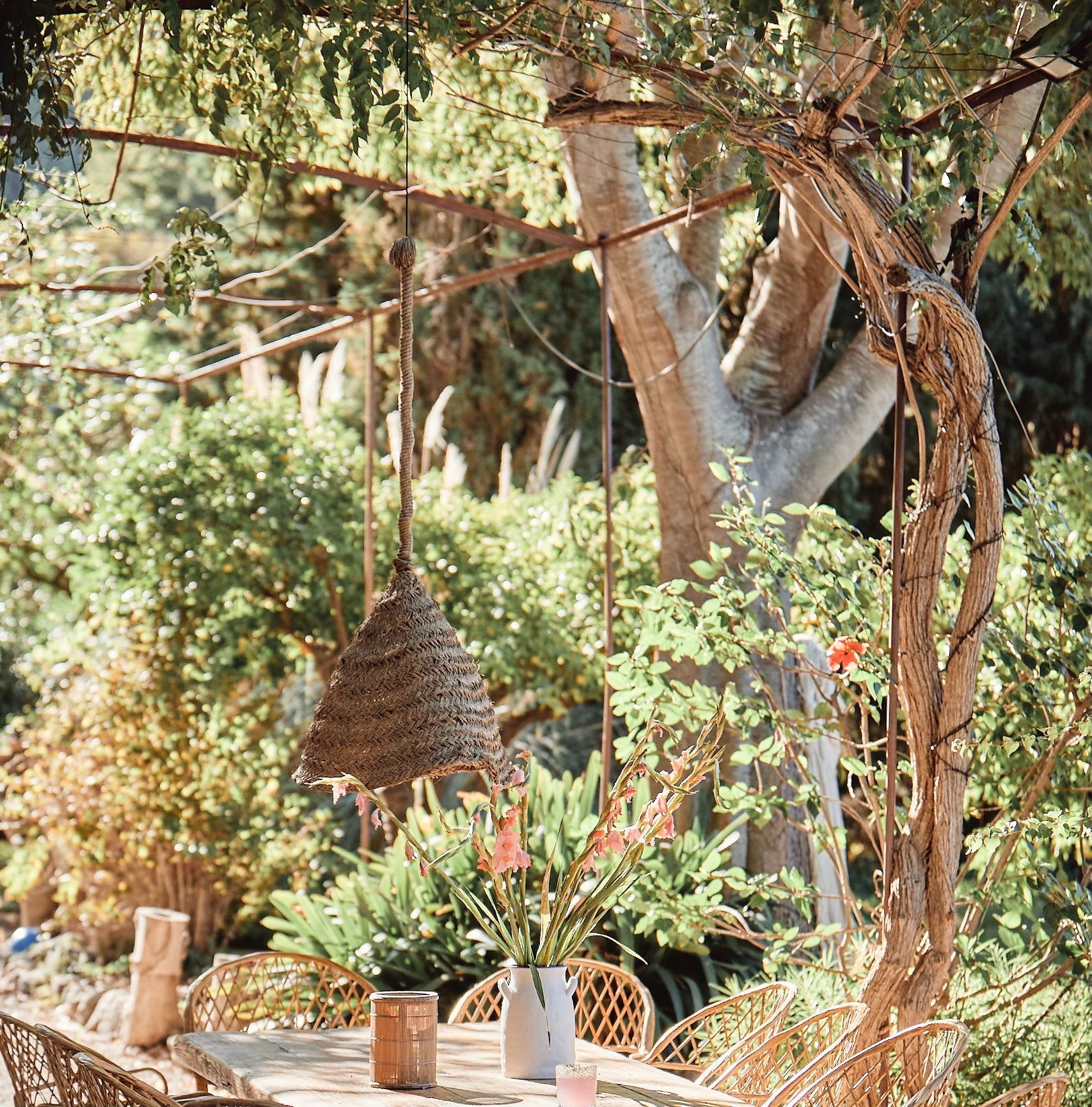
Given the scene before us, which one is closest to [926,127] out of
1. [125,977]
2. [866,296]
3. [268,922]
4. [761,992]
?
[866,296]

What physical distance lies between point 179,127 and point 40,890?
4.42m

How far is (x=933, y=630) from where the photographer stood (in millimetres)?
2961

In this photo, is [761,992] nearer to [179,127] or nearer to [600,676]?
[600,676]

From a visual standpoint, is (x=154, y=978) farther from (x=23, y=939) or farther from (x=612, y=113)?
(x=612, y=113)

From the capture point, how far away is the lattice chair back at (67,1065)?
82.6 inches

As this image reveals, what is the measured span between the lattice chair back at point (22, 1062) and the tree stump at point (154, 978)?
381cm

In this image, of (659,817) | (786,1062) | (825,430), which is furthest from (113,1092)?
(825,430)

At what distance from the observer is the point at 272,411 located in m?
6.89

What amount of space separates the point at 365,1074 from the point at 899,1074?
123 cm

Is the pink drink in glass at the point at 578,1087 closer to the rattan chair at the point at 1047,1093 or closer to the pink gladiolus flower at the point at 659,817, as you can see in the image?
the pink gladiolus flower at the point at 659,817

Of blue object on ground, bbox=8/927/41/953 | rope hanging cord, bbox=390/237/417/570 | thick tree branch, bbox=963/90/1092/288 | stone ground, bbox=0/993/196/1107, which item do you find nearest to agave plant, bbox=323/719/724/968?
rope hanging cord, bbox=390/237/417/570

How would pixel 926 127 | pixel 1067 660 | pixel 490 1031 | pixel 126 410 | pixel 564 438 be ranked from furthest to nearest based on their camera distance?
pixel 564 438
pixel 126 410
pixel 1067 660
pixel 490 1031
pixel 926 127

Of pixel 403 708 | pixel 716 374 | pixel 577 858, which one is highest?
Answer: pixel 716 374

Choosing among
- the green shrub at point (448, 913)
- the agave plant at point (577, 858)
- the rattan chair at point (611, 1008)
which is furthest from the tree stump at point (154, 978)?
Result: the agave plant at point (577, 858)
